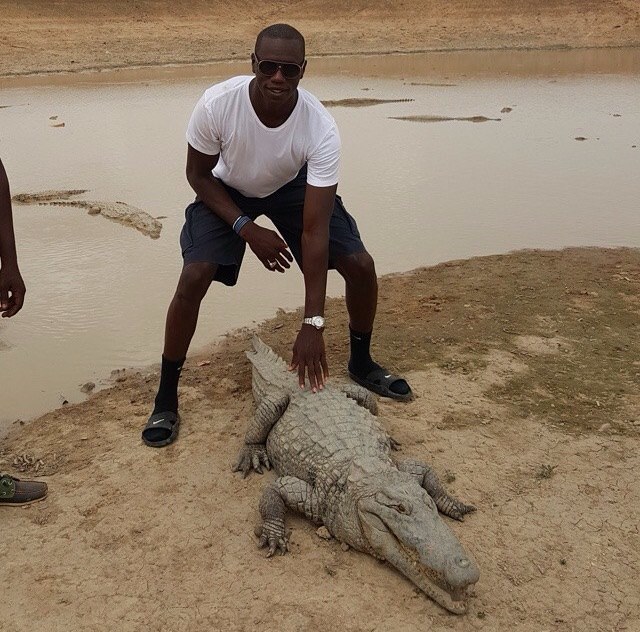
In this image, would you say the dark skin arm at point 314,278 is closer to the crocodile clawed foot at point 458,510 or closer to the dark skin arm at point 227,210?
the dark skin arm at point 227,210

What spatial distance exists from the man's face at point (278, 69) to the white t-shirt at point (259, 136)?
135 mm

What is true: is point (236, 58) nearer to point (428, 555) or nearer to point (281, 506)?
point (281, 506)

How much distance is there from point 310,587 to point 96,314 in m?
3.14

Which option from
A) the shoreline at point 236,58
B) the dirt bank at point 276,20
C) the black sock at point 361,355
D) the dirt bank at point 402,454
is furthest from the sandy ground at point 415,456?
the dirt bank at point 276,20

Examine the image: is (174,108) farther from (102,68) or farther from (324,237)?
(324,237)

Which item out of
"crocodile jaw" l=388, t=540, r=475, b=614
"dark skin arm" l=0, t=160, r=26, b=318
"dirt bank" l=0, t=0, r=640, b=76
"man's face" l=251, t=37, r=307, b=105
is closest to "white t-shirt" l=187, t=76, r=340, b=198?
"man's face" l=251, t=37, r=307, b=105

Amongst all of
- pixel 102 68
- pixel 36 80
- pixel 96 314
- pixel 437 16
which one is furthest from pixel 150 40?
pixel 96 314

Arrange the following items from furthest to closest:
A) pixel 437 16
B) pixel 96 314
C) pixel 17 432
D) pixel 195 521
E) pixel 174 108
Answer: pixel 437 16, pixel 174 108, pixel 96 314, pixel 17 432, pixel 195 521

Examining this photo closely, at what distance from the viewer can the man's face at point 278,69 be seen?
288 cm

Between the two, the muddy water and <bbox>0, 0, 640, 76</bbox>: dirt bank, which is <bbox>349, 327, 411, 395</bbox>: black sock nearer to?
the muddy water

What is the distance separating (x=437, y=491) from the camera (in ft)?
9.16

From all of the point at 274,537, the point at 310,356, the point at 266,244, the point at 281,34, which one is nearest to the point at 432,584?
the point at 274,537

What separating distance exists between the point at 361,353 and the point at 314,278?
0.80m

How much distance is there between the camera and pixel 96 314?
4973 mm
